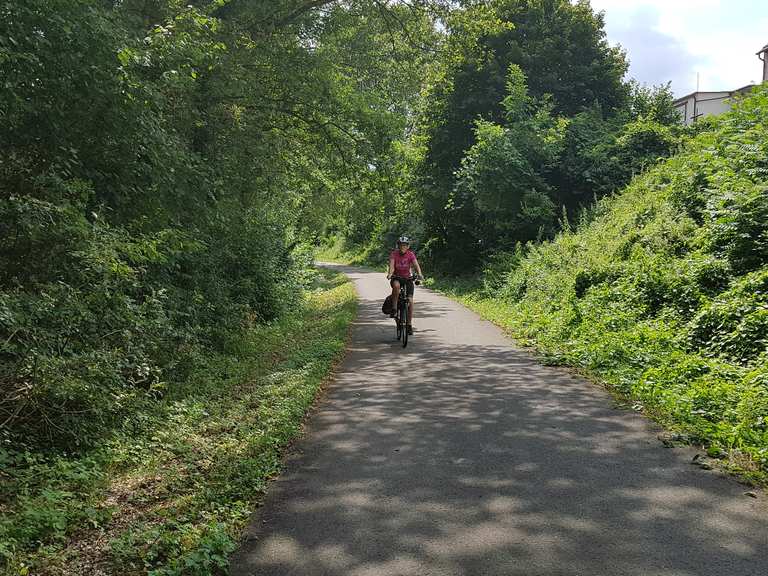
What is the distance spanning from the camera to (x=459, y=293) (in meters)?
23.6

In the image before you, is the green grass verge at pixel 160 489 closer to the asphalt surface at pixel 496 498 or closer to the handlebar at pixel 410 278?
the asphalt surface at pixel 496 498

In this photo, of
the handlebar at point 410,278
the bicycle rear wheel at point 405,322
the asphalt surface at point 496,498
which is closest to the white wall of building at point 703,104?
the handlebar at point 410,278

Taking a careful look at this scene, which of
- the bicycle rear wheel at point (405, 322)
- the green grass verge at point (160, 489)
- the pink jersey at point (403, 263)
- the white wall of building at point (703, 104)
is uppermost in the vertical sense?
the white wall of building at point (703, 104)

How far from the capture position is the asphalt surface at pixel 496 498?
3.60 meters

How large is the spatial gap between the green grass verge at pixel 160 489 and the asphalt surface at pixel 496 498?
0.24 metres

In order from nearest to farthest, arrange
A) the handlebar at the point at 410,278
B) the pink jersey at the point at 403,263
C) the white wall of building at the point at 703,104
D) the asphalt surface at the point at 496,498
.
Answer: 1. the asphalt surface at the point at 496,498
2. the handlebar at the point at 410,278
3. the pink jersey at the point at 403,263
4. the white wall of building at the point at 703,104

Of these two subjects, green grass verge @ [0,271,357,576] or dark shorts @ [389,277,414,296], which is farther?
dark shorts @ [389,277,414,296]

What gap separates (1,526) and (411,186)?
2600 centimetres

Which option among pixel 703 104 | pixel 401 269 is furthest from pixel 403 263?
pixel 703 104

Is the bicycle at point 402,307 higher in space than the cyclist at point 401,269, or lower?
lower

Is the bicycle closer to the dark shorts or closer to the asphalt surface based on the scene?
the dark shorts

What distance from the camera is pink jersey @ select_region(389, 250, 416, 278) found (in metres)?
12.3

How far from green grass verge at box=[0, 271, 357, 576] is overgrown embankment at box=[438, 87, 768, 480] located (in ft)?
12.7

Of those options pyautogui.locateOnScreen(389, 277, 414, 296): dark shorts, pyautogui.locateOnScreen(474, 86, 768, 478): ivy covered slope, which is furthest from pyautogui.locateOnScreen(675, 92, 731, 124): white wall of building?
pyautogui.locateOnScreen(389, 277, 414, 296): dark shorts
